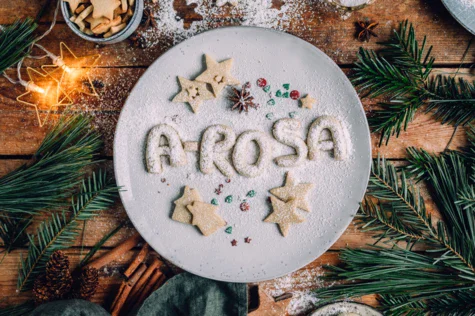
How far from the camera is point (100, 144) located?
1462 millimetres

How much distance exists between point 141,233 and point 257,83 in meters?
0.67

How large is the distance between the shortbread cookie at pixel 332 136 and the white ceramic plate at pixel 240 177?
28 millimetres

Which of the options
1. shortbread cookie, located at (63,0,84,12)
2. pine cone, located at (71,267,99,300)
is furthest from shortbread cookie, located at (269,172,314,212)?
shortbread cookie, located at (63,0,84,12)

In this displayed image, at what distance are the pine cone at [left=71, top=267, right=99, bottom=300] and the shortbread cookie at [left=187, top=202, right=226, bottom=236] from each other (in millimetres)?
411

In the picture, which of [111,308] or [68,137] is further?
[111,308]

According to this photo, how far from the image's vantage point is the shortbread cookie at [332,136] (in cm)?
136

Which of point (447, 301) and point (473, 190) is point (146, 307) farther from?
point (473, 190)

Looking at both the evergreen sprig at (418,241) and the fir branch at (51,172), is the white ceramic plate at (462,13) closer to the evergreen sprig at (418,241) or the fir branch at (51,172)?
the evergreen sprig at (418,241)

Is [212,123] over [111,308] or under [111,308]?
over

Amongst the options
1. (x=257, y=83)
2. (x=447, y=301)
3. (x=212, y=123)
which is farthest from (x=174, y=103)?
(x=447, y=301)

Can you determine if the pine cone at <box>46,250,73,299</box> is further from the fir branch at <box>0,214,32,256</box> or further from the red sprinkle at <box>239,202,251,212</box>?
→ the red sprinkle at <box>239,202,251,212</box>

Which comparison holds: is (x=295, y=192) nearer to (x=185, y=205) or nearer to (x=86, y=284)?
(x=185, y=205)

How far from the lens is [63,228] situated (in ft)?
4.68

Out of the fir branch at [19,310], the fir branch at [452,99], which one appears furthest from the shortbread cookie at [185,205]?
the fir branch at [452,99]
